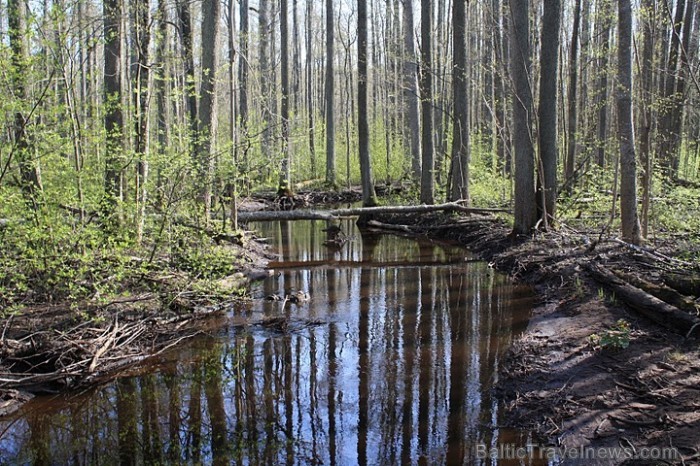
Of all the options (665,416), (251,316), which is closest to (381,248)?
(251,316)

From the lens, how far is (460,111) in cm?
1495

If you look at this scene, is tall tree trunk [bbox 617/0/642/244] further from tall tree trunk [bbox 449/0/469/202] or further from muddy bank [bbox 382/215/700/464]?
tall tree trunk [bbox 449/0/469/202]

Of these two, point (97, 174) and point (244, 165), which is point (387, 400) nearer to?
point (97, 174)

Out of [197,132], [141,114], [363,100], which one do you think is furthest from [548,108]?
[141,114]

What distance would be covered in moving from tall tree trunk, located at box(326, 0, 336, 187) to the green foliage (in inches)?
705

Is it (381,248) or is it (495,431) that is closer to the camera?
(495,431)

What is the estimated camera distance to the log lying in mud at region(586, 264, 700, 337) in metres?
5.34

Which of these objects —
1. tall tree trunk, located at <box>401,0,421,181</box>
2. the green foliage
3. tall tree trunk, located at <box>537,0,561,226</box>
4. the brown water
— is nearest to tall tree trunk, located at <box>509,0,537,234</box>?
tall tree trunk, located at <box>537,0,561,226</box>

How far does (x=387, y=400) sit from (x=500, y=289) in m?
4.66

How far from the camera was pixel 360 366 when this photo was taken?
5.95 m

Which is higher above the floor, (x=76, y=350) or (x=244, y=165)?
(x=244, y=165)

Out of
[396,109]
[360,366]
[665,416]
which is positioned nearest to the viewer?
[665,416]

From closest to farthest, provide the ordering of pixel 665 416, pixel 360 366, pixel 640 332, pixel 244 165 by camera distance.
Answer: pixel 665 416, pixel 640 332, pixel 360 366, pixel 244 165

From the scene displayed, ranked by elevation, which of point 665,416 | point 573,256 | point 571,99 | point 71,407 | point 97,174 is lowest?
→ point 71,407
